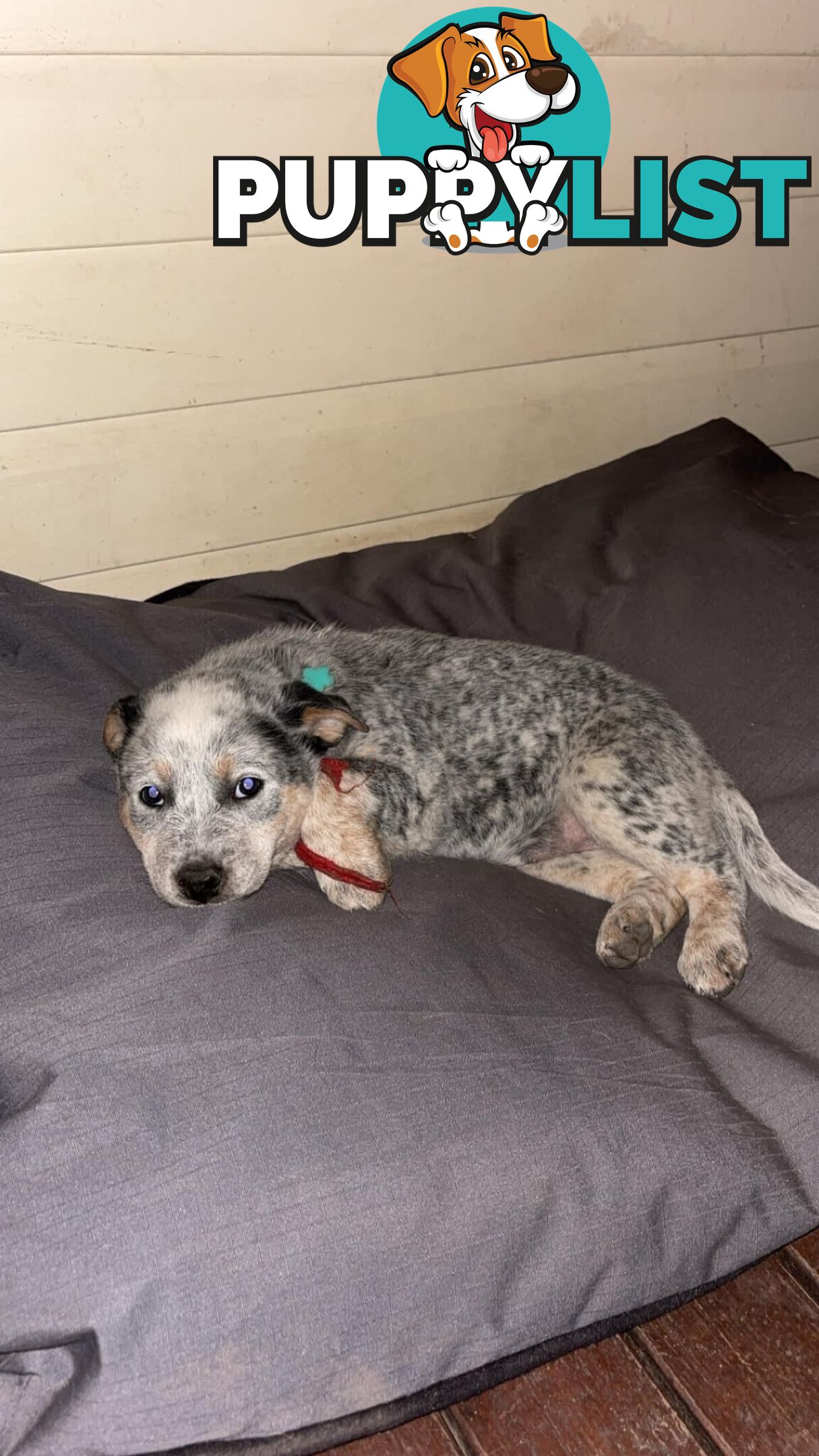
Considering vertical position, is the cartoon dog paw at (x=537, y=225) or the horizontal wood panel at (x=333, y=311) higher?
the cartoon dog paw at (x=537, y=225)

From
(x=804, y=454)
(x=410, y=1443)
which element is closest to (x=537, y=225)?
(x=804, y=454)

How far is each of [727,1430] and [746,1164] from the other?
44cm

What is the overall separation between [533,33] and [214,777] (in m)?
3.03

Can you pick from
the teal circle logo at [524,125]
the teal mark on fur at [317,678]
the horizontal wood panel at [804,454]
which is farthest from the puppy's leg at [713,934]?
the horizontal wood panel at [804,454]

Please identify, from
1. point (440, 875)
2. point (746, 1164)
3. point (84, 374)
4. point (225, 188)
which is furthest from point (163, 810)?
point (225, 188)

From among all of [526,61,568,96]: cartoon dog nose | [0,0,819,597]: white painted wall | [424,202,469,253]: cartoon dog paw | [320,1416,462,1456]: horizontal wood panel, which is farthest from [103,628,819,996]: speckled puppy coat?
[526,61,568,96]: cartoon dog nose

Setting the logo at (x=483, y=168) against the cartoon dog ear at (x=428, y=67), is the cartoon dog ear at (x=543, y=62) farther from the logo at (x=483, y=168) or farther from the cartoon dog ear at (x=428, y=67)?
the cartoon dog ear at (x=428, y=67)

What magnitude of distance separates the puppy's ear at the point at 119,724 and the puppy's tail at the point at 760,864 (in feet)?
4.70

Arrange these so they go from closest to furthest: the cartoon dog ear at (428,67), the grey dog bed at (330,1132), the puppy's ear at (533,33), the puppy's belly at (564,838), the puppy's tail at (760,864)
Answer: the grey dog bed at (330,1132) → the puppy's tail at (760,864) → the puppy's belly at (564,838) → the cartoon dog ear at (428,67) → the puppy's ear at (533,33)

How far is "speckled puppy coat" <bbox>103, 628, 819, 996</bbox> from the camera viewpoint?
281 centimetres

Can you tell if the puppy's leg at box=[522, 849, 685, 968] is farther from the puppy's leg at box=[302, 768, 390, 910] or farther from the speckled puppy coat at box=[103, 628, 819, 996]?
the puppy's leg at box=[302, 768, 390, 910]

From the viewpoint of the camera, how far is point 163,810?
2.81m

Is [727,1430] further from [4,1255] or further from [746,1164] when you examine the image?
[4,1255]

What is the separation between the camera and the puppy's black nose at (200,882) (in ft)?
8.61
